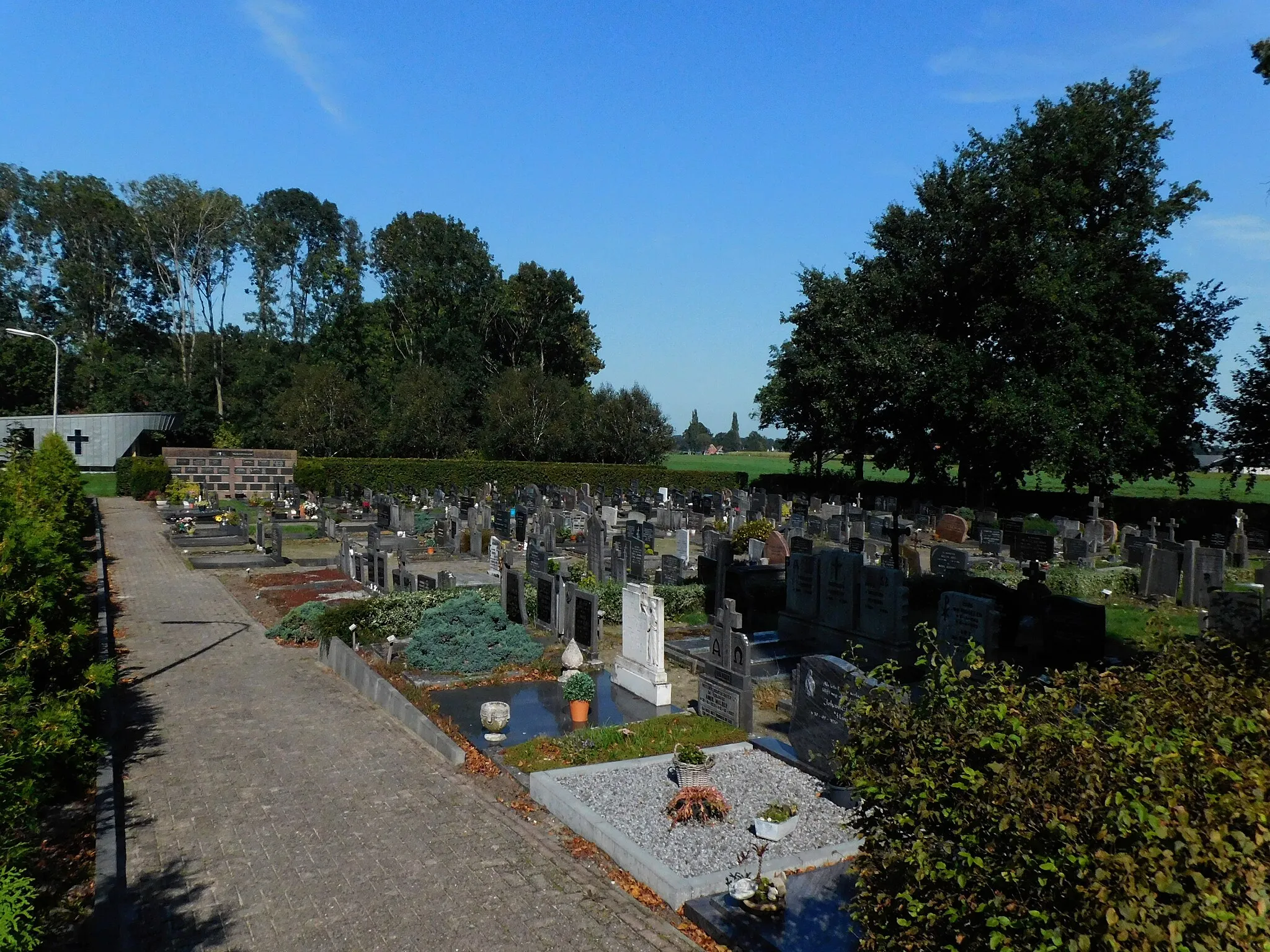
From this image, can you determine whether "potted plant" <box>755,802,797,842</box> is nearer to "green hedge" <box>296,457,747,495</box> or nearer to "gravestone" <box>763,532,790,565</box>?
"gravestone" <box>763,532,790,565</box>

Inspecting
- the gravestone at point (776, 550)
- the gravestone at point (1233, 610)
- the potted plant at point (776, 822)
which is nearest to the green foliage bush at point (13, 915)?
the potted plant at point (776, 822)

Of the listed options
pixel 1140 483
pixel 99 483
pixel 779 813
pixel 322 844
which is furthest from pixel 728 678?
pixel 1140 483

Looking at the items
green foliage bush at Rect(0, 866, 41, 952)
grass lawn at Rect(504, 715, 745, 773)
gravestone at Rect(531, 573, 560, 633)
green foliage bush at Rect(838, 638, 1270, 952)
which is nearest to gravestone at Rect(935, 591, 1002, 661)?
grass lawn at Rect(504, 715, 745, 773)

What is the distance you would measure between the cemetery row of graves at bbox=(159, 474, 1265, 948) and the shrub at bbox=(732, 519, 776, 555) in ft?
0.46

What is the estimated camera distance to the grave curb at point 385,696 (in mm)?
10016

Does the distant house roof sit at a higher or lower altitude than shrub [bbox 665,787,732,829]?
higher

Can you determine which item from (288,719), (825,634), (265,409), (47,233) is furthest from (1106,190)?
(47,233)

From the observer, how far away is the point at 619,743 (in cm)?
1016

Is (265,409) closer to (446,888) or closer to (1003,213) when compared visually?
(1003,213)

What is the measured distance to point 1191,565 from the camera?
1931 cm

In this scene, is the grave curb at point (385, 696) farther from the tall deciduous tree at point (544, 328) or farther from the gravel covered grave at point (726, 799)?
the tall deciduous tree at point (544, 328)

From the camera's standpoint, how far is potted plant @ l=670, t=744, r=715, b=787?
852cm

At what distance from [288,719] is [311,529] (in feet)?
67.9

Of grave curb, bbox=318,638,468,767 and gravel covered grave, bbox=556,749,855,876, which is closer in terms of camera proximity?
gravel covered grave, bbox=556,749,855,876
